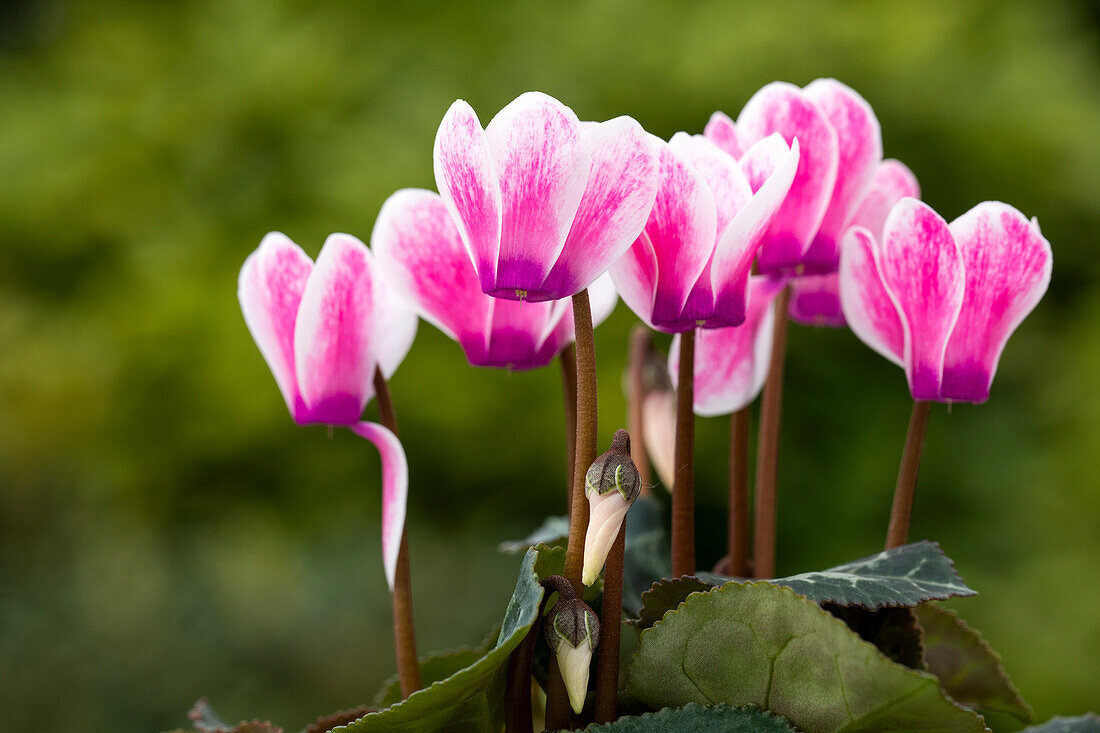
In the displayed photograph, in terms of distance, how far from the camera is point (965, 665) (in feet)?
1.97

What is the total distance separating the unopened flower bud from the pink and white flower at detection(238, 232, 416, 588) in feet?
0.36

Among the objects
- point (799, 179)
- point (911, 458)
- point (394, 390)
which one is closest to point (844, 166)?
point (799, 179)

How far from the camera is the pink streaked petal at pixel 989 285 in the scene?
47 cm

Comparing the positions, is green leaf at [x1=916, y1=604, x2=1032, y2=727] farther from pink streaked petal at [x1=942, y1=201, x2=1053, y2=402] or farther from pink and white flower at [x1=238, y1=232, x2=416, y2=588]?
pink and white flower at [x1=238, y1=232, x2=416, y2=588]

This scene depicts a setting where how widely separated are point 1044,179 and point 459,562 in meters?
1.32

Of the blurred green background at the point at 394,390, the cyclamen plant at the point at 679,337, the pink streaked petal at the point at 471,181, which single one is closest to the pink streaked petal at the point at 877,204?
the cyclamen plant at the point at 679,337

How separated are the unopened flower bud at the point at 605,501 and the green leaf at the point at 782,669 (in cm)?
4

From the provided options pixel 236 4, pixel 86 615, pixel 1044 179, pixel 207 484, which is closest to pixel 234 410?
pixel 207 484

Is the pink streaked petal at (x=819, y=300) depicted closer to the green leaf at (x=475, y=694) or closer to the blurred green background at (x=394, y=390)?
the green leaf at (x=475, y=694)

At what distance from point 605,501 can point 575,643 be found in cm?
5

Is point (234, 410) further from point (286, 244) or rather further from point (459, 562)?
point (286, 244)

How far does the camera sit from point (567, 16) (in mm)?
2377

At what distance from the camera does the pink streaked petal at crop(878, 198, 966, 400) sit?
47cm

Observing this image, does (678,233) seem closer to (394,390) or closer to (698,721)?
(698,721)
